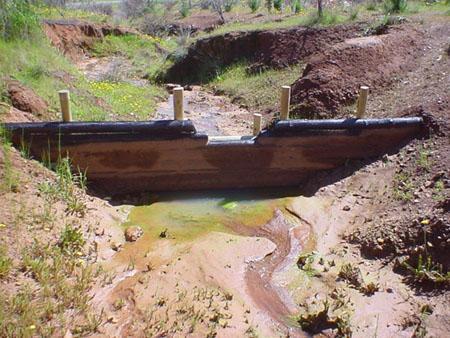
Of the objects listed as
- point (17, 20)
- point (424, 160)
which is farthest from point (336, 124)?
point (17, 20)

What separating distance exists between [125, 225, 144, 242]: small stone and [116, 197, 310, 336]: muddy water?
0.22 feet

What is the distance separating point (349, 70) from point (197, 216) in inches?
182

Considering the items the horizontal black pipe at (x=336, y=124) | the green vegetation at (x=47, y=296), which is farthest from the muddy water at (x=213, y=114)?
the green vegetation at (x=47, y=296)

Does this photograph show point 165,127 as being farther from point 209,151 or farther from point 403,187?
point 403,187

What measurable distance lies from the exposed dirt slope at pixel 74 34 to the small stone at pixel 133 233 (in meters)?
8.83

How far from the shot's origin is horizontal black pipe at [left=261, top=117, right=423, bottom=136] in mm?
6734

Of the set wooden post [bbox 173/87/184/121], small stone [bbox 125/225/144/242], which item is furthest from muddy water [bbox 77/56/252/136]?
small stone [bbox 125/225/144/242]

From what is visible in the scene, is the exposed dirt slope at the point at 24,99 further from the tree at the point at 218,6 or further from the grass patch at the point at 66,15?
the tree at the point at 218,6

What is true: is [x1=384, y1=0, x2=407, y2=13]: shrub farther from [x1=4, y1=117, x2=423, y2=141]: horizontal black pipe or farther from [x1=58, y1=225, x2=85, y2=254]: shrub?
[x1=58, y1=225, x2=85, y2=254]: shrub

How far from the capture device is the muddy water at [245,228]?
4902mm

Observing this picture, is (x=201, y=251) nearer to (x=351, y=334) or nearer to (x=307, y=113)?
(x=351, y=334)

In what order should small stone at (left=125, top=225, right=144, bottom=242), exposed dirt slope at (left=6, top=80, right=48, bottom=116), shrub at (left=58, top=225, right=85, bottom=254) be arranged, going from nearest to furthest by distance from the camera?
shrub at (left=58, top=225, right=85, bottom=254)
small stone at (left=125, top=225, right=144, bottom=242)
exposed dirt slope at (left=6, top=80, right=48, bottom=116)

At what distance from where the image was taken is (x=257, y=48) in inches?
498

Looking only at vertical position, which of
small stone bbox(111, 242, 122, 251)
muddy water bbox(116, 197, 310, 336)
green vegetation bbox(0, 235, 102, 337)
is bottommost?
muddy water bbox(116, 197, 310, 336)
